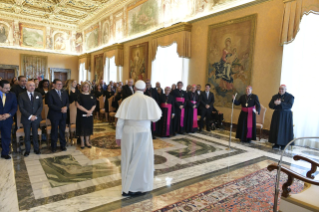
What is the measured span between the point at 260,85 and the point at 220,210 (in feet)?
19.1

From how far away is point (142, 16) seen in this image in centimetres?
1338

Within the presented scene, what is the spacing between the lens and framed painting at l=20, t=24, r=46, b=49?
1972cm

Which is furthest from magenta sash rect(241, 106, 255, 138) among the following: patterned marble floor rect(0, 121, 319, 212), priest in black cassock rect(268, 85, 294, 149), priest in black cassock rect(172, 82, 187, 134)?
priest in black cassock rect(172, 82, 187, 134)

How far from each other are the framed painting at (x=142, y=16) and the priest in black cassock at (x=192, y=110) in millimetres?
5910

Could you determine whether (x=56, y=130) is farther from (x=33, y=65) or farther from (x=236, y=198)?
(x=33, y=65)

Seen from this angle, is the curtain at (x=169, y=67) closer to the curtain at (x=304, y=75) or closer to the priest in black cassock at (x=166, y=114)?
the priest in black cassock at (x=166, y=114)

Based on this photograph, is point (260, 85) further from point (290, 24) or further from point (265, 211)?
point (265, 211)

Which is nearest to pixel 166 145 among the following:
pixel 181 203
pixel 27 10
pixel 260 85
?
pixel 181 203

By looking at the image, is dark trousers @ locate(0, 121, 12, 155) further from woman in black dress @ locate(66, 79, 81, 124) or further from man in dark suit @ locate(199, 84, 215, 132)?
man in dark suit @ locate(199, 84, 215, 132)

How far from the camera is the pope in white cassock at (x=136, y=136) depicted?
10.6ft

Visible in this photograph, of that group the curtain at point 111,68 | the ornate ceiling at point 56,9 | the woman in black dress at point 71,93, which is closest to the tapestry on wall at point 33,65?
the ornate ceiling at point 56,9

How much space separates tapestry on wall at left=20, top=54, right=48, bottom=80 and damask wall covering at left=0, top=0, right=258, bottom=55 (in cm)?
95

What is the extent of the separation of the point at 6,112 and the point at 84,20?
17.6m

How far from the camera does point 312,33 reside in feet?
21.6
